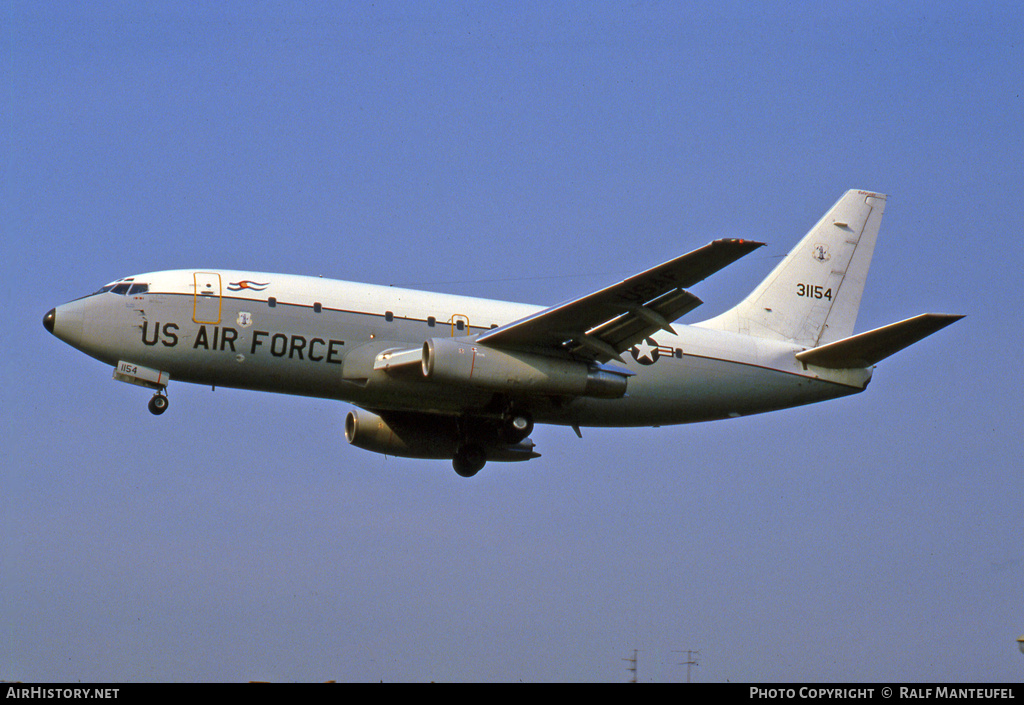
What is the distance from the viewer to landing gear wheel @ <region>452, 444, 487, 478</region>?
34.9 metres

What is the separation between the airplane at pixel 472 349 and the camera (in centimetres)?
2845

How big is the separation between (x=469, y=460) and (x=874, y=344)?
468 inches

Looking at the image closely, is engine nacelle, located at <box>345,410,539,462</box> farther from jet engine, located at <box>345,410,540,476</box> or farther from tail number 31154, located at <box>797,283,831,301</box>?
tail number 31154, located at <box>797,283,831,301</box>

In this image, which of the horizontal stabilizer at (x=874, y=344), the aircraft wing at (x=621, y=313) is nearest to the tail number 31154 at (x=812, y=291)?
the horizontal stabilizer at (x=874, y=344)

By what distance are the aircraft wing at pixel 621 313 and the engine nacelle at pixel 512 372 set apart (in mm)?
Answer: 395

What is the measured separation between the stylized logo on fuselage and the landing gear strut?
9.96 ft

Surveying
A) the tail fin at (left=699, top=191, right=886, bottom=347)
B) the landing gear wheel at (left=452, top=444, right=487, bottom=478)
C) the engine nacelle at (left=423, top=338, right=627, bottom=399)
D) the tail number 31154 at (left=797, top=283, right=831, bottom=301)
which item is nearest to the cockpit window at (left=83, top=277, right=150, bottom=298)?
→ the engine nacelle at (left=423, top=338, right=627, bottom=399)

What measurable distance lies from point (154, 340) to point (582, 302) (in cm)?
1030
